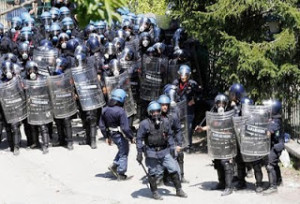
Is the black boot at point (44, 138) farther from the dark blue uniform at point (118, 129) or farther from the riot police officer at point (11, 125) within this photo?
the dark blue uniform at point (118, 129)

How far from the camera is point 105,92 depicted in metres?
14.2

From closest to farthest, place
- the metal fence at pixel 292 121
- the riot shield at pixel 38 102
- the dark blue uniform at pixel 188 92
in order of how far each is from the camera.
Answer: the dark blue uniform at pixel 188 92, the metal fence at pixel 292 121, the riot shield at pixel 38 102

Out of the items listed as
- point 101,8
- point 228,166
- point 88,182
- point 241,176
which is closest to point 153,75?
point 88,182

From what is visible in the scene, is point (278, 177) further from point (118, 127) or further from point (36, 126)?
point (36, 126)

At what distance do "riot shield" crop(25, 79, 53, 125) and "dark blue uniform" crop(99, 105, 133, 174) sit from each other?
8.02 feet

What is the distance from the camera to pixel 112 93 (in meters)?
11.7

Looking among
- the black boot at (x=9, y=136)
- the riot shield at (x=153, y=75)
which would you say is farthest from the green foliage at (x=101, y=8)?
the riot shield at (x=153, y=75)

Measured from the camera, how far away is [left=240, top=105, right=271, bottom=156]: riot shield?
9922mm

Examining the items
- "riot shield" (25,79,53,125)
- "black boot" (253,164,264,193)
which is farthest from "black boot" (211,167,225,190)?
"riot shield" (25,79,53,125)

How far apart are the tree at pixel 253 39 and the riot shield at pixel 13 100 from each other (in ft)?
11.6

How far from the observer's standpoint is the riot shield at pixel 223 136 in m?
10.2

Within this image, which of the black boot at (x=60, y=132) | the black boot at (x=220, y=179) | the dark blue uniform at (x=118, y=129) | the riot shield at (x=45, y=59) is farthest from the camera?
the riot shield at (x=45, y=59)

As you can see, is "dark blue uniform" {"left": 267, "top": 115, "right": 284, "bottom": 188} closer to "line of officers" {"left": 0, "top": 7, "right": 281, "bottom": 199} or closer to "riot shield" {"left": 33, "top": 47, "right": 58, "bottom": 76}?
"line of officers" {"left": 0, "top": 7, "right": 281, "bottom": 199}

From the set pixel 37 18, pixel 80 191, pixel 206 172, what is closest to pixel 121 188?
pixel 80 191
